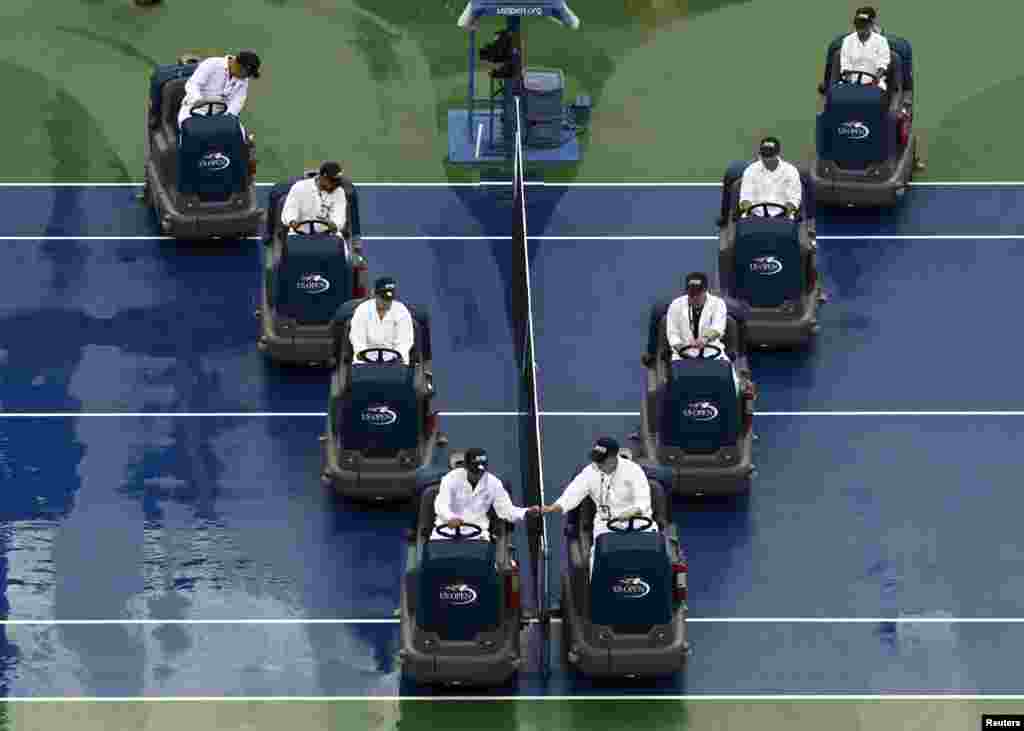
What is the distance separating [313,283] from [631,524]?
200 inches

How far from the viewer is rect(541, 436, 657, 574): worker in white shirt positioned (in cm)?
2842

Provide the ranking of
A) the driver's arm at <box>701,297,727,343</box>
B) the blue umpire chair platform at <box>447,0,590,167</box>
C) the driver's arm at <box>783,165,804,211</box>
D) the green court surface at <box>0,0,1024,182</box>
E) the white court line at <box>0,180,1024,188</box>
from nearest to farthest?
1. the driver's arm at <box>701,297,727,343</box>
2. the driver's arm at <box>783,165,804,211</box>
3. the blue umpire chair platform at <box>447,0,590,167</box>
4. the white court line at <box>0,180,1024,188</box>
5. the green court surface at <box>0,0,1024,182</box>

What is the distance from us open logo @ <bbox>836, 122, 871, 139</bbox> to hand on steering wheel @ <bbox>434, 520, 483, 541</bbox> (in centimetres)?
809

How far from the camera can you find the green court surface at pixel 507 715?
91.5ft

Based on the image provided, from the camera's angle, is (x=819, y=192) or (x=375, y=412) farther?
(x=819, y=192)

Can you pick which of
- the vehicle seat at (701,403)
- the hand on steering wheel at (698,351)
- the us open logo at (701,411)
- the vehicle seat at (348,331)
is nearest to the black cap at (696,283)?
the hand on steering wheel at (698,351)

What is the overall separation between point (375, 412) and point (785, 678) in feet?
14.2

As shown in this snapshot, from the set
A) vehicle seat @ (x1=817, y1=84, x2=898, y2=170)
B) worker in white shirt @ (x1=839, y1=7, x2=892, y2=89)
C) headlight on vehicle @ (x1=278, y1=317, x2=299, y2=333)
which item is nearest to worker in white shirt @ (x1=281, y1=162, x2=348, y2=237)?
headlight on vehicle @ (x1=278, y1=317, x2=299, y2=333)

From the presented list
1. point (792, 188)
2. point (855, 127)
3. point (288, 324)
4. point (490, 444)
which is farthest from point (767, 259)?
point (288, 324)

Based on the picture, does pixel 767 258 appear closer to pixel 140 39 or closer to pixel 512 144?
pixel 512 144

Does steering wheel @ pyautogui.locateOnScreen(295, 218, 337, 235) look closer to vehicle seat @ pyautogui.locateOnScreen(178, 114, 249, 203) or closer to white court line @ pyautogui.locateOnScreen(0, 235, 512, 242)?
vehicle seat @ pyautogui.locateOnScreen(178, 114, 249, 203)

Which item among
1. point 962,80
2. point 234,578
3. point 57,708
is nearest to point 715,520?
point 234,578

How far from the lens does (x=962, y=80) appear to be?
37.5 metres

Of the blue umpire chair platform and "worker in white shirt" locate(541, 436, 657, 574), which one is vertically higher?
the blue umpire chair platform
